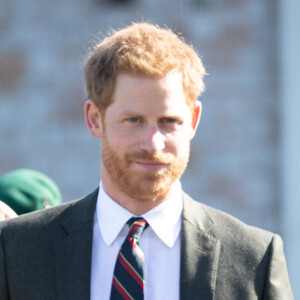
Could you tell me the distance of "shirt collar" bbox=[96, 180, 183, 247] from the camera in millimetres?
2658

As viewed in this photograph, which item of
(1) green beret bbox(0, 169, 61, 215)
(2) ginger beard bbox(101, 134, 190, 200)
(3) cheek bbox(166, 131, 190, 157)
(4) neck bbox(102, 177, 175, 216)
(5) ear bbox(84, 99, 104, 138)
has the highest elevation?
(5) ear bbox(84, 99, 104, 138)

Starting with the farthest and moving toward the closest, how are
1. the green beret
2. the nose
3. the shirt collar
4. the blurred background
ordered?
the blurred background < the green beret < the shirt collar < the nose

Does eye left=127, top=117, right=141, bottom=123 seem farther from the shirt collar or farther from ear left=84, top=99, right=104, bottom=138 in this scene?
the shirt collar

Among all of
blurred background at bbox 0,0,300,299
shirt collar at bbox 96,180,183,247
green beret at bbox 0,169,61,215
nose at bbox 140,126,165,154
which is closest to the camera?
nose at bbox 140,126,165,154

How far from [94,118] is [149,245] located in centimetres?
46

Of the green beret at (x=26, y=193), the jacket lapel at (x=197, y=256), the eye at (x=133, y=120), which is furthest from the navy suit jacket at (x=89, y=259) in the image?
the green beret at (x=26, y=193)

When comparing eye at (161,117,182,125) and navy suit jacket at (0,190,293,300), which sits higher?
eye at (161,117,182,125)

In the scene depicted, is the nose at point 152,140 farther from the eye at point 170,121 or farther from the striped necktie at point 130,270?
the striped necktie at point 130,270

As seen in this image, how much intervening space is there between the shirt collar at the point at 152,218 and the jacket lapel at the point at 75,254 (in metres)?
0.05

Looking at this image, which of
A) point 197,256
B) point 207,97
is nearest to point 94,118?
point 197,256

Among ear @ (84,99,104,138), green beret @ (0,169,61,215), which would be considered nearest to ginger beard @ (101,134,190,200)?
ear @ (84,99,104,138)

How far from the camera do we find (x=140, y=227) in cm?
265

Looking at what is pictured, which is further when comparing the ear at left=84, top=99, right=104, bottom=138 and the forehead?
the ear at left=84, top=99, right=104, bottom=138

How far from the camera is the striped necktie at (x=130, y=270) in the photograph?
2.55m
